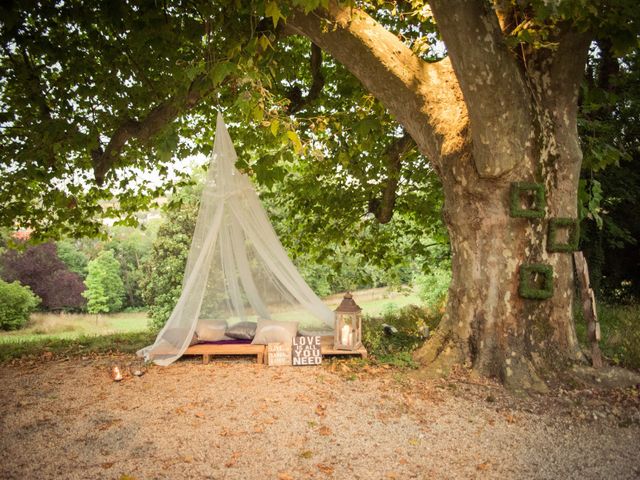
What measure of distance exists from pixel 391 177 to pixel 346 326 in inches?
135

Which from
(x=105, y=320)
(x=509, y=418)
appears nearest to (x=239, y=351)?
(x=509, y=418)

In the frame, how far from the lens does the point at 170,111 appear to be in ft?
20.7

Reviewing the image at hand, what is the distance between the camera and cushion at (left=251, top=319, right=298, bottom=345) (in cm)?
552

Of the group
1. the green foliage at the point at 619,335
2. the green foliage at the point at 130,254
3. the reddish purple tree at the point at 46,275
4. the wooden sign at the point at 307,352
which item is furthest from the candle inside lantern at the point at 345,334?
the green foliage at the point at 130,254

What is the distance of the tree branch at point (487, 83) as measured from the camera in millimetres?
3957

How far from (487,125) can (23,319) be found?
20.1 m

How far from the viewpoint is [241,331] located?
5699 mm

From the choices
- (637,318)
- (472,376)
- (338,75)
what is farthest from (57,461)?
(637,318)

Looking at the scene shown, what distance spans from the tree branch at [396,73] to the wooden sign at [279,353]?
9.34 feet

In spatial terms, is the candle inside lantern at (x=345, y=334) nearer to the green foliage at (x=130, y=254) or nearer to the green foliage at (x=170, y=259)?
the green foliage at (x=170, y=259)

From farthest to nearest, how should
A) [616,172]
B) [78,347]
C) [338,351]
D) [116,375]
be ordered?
[616,172] → [78,347] → [338,351] → [116,375]

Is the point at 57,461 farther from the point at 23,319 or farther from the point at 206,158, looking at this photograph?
the point at 23,319

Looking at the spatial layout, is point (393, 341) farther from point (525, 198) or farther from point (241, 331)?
point (525, 198)

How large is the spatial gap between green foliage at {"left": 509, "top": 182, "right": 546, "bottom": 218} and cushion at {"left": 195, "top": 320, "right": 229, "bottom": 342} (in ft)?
12.2
